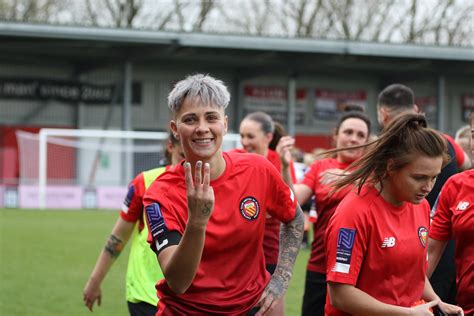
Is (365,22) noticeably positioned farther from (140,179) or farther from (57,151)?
(140,179)

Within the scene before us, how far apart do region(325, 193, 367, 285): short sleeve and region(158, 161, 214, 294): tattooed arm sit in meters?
A: 0.64

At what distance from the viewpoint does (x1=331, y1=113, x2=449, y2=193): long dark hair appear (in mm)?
3914

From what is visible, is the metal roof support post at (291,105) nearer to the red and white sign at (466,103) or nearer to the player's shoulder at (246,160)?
the red and white sign at (466,103)

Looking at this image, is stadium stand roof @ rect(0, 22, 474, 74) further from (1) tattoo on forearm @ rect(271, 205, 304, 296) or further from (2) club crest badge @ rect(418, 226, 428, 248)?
(2) club crest badge @ rect(418, 226, 428, 248)

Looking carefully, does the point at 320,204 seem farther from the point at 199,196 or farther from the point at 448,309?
the point at 199,196

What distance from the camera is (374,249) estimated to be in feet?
12.7

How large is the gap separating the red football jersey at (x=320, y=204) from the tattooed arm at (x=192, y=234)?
2.75m

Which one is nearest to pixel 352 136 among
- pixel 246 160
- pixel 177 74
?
pixel 246 160

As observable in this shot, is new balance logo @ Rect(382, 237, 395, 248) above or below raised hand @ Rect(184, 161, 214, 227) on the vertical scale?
below

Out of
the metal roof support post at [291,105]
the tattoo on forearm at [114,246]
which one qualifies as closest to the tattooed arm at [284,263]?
the tattoo on forearm at [114,246]

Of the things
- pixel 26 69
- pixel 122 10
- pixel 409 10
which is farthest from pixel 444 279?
pixel 409 10

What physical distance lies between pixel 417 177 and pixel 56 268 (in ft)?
34.8

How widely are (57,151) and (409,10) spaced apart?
72.4 ft

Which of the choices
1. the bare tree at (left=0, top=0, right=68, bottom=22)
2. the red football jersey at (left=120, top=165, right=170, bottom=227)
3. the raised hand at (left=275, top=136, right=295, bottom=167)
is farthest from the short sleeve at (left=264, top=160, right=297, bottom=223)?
the bare tree at (left=0, top=0, right=68, bottom=22)
